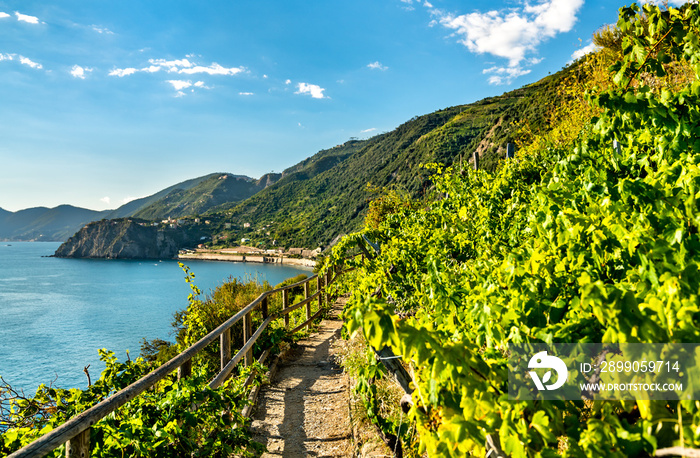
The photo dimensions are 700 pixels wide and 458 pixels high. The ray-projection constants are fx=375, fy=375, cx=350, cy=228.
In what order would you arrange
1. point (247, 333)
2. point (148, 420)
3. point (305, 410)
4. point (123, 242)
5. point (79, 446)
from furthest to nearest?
point (123, 242), point (247, 333), point (305, 410), point (148, 420), point (79, 446)

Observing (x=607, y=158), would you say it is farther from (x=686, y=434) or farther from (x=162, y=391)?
(x=162, y=391)

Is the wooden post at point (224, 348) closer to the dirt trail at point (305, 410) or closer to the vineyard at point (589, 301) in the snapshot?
the dirt trail at point (305, 410)

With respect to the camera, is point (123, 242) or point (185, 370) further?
point (123, 242)

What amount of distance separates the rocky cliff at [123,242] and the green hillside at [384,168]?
2136 cm

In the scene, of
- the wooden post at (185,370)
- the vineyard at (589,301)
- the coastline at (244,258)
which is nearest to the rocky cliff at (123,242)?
the coastline at (244,258)

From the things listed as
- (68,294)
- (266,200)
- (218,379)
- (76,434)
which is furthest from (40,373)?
(266,200)

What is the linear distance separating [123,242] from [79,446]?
125 metres

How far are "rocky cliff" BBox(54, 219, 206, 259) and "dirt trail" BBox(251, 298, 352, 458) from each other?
119 metres

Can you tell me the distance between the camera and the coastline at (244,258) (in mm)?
83312

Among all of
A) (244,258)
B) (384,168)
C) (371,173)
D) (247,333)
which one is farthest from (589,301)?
(371,173)

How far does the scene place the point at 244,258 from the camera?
92000mm

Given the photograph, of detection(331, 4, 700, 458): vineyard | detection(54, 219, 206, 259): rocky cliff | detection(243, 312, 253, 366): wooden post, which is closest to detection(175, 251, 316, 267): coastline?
detection(54, 219, 206, 259): rocky cliff

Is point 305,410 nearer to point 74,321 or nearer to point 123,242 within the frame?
point 74,321

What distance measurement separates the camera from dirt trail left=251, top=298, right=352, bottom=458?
3695 mm
